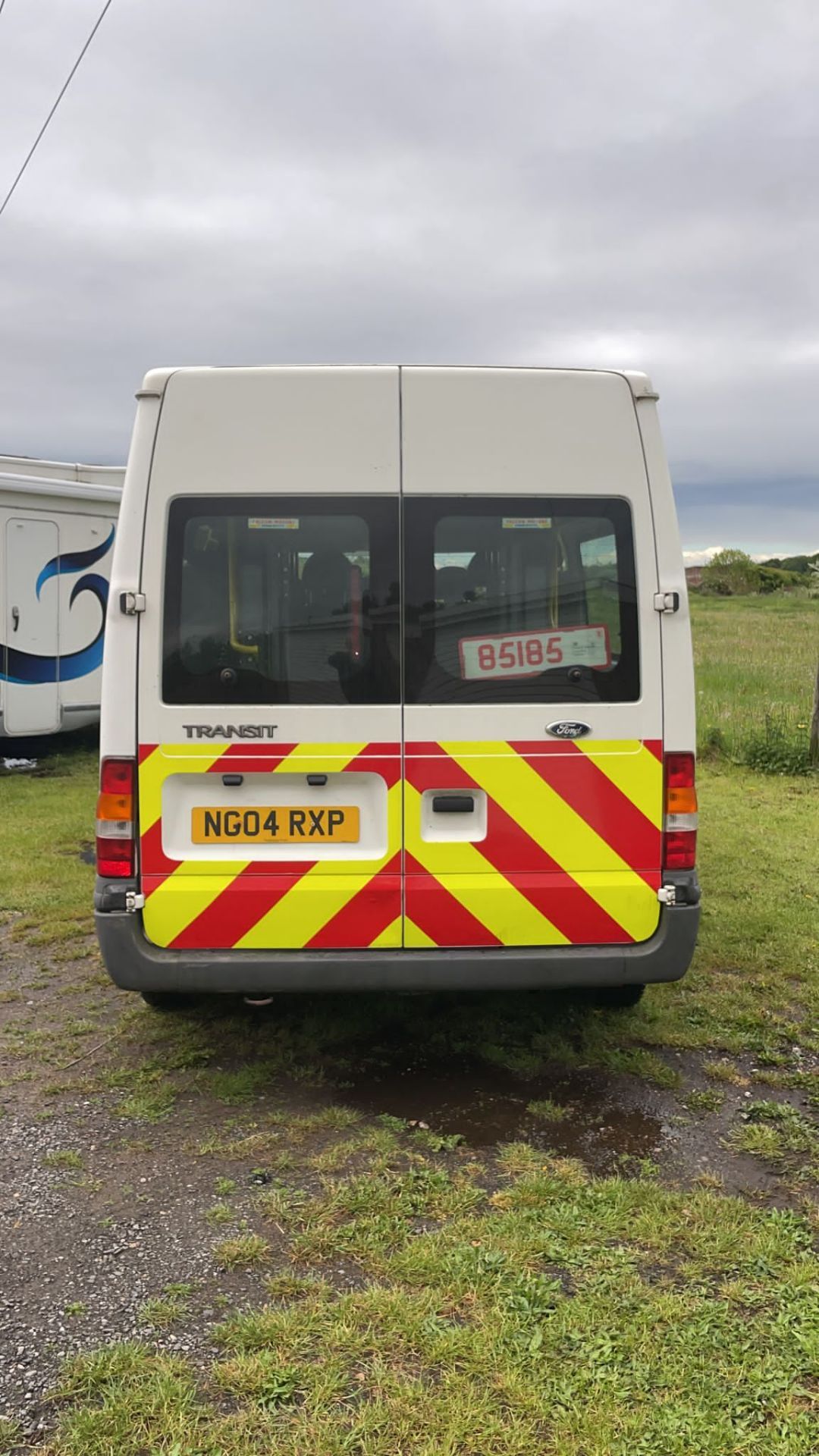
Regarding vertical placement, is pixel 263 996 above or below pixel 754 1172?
above

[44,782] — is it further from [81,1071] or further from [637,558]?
[637,558]

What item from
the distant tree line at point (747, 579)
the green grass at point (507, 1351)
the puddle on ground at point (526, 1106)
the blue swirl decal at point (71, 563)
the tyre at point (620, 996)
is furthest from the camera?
the distant tree line at point (747, 579)

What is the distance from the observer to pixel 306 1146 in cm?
355

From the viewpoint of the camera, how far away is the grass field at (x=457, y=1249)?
2.33 m

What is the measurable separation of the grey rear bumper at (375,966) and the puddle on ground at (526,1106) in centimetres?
47

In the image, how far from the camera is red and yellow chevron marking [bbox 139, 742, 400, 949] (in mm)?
3621

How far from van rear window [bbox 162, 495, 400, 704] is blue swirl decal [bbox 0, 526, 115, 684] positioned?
22.5ft

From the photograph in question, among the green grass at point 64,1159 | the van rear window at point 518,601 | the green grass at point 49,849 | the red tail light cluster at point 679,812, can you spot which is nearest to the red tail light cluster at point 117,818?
the green grass at point 64,1159

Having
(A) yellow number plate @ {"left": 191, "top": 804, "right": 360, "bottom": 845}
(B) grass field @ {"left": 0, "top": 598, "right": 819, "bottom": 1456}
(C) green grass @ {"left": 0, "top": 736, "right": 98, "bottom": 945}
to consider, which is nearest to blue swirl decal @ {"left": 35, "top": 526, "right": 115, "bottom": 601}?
(C) green grass @ {"left": 0, "top": 736, "right": 98, "bottom": 945}

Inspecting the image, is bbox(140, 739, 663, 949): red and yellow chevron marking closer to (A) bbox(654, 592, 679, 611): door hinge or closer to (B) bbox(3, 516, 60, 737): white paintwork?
(A) bbox(654, 592, 679, 611): door hinge

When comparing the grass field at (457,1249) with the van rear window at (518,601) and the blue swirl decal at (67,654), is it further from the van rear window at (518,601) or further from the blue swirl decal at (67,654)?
the blue swirl decal at (67,654)

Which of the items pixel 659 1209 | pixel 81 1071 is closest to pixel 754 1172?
pixel 659 1209

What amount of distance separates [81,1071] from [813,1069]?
285 centimetres

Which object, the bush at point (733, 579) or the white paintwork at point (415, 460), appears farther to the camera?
the bush at point (733, 579)
